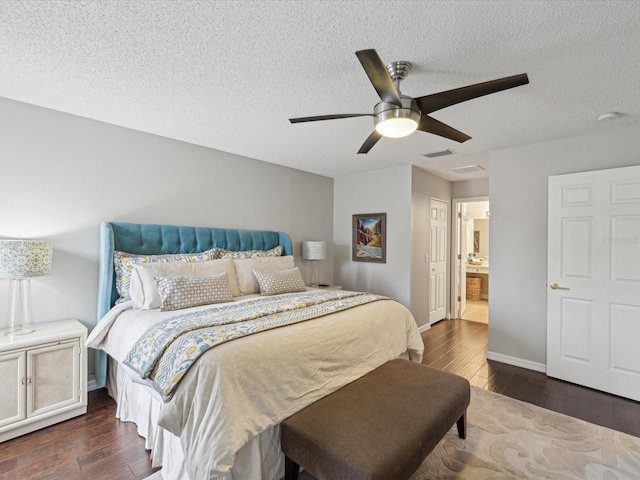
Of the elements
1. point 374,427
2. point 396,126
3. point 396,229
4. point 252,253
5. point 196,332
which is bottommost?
point 374,427

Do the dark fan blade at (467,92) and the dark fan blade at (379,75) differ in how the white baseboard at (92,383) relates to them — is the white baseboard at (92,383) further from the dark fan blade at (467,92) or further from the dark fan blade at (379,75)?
the dark fan blade at (467,92)

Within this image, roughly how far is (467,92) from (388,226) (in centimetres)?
313

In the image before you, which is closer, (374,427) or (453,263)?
(374,427)

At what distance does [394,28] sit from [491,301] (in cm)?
331

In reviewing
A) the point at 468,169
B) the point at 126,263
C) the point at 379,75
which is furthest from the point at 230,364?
the point at 468,169

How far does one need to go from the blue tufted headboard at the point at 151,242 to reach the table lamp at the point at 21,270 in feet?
1.53

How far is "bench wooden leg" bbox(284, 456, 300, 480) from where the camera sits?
1.72 metres

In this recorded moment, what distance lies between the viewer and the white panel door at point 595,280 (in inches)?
113

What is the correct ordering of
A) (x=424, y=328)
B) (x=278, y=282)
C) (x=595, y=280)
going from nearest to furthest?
(x=595, y=280) < (x=278, y=282) < (x=424, y=328)

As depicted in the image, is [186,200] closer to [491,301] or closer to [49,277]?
[49,277]

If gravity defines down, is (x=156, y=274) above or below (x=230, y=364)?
above

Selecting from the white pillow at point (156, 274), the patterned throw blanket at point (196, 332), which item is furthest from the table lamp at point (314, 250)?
the patterned throw blanket at point (196, 332)

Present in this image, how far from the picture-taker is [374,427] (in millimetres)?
1590

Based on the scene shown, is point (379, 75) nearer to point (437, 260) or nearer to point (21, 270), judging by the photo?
point (21, 270)
